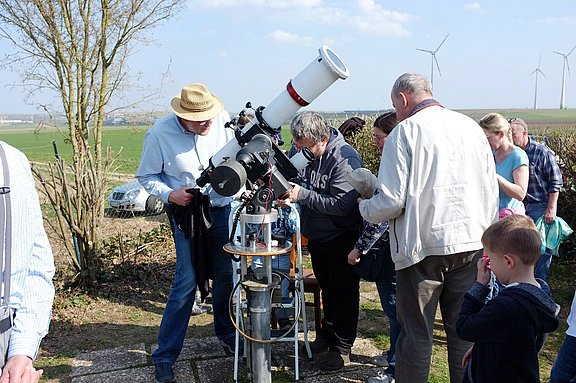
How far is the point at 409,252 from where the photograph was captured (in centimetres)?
282

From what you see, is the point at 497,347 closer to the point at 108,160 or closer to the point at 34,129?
the point at 108,160

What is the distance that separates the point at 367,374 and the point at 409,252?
1.37 m

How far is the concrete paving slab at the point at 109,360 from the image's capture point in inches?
156

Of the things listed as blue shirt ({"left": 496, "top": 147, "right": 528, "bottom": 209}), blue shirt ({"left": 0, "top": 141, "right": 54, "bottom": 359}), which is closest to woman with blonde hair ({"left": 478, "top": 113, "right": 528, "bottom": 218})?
blue shirt ({"left": 496, "top": 147, "right": 528, "bottom": 209})

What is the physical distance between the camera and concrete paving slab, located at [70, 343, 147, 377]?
13.0 feet

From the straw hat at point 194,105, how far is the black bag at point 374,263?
4.54ft

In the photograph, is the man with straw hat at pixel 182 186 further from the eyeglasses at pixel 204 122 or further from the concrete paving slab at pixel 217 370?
the concrete paving slab at pixel 217 370

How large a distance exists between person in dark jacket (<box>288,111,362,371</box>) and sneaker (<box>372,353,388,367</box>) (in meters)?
0.20

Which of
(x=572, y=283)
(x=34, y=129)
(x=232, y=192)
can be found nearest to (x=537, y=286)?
(x=232, y=192)

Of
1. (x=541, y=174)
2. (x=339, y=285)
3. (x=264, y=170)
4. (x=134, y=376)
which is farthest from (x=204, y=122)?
(x=541, y=174)

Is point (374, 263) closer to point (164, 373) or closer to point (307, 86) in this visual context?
point (307, 86)

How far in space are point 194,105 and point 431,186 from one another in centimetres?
172

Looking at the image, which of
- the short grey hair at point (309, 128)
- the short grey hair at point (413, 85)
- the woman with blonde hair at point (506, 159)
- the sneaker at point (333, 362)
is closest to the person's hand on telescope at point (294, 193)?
the short grey hair at point (309, 128)

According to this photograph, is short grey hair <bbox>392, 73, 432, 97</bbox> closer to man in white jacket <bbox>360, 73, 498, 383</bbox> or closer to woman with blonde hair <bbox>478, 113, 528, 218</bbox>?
man in white jacket <bbox>360, 73, 498, 383</bbox>
